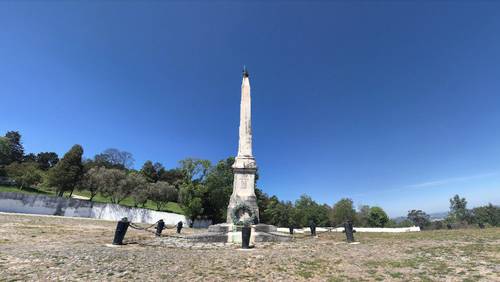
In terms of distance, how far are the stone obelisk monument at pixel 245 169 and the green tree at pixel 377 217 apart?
49.9 meters

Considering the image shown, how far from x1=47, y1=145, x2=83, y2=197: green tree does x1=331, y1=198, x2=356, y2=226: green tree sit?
54.3 metres

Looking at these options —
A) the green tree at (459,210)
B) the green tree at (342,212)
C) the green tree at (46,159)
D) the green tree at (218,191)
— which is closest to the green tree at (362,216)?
the green tree at (342,212)

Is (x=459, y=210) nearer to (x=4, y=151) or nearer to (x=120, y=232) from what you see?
(x=120, y=232)

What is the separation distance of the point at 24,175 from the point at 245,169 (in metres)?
47.7

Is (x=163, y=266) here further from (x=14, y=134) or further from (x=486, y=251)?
(x=14, y=134)

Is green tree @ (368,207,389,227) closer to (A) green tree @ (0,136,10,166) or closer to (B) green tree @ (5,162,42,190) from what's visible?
(B) green tree @ (5,162,42,190)

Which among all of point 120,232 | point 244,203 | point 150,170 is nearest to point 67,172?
point 150,170

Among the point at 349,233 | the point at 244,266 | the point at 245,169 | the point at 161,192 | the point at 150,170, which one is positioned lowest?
the point at 244,266

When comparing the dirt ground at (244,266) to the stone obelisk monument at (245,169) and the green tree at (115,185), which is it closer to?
the stone obelisk monument at (245,169)

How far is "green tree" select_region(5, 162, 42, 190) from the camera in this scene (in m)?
44.9

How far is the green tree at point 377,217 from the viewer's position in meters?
57.6

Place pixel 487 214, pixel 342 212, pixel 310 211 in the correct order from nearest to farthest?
pixel 310 211 < pixel 487 214 < pixel 342 212

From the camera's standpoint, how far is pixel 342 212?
63719mm

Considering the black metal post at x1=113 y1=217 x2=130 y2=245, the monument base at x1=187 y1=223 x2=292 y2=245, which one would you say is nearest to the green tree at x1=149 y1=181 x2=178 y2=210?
the monument base at x1=187 y1=223 x2=292 y2=245
